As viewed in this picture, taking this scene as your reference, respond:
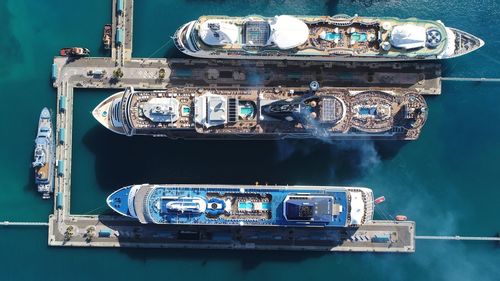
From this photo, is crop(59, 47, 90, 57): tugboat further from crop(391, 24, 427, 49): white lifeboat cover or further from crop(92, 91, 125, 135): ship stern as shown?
crop(391, 24, 427, 49): white lifeboat cover

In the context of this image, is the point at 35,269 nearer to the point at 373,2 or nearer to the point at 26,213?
the point at 26,213

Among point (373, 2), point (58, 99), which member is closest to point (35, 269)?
point (58, 99)

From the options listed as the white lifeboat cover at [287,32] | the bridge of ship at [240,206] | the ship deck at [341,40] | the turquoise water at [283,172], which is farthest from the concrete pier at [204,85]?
the white lifeboat cover at [287,32]

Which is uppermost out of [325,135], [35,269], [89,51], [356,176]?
[89,51]

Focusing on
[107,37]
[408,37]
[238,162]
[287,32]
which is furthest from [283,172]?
[107,37]

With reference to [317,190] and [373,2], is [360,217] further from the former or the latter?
[373,2]

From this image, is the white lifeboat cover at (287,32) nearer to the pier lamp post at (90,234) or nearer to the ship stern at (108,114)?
the ship stern at (108,114)

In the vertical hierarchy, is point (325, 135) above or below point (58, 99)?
below

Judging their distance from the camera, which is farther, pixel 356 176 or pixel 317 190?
pixel 356 176
